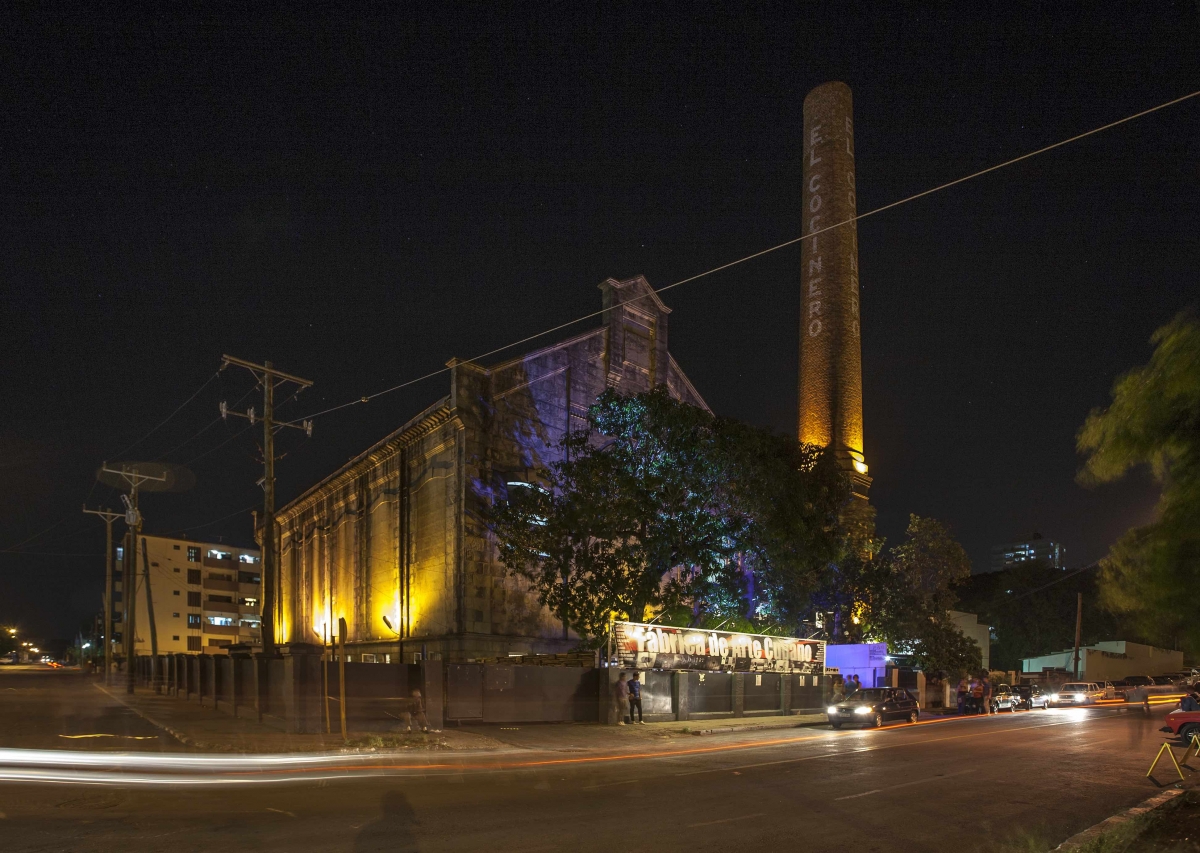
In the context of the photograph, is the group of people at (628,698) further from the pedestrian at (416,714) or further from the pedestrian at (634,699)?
the pedestrian at (416,714)

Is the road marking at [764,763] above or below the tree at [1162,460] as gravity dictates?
below

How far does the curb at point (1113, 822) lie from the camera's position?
9.08 m

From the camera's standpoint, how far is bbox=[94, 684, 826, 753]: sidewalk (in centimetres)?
1889

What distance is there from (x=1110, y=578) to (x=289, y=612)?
192ft

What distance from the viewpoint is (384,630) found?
43.4 m

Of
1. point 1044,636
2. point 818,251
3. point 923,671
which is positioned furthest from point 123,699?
point 1044,636

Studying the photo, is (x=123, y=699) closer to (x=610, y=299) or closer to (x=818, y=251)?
(x=610, y=299)

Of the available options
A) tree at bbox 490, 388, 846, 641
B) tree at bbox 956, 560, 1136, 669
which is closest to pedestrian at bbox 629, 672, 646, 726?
tree at bbox 490, 388, 846, 641

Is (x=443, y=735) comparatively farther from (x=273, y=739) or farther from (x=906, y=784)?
(x=906, y=784)

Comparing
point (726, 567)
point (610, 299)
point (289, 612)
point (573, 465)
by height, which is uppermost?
point (610, 299)

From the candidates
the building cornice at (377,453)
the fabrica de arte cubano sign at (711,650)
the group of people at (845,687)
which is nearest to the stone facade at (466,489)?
the building cornice at (377,453)

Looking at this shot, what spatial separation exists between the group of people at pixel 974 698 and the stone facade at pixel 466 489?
17.3 m

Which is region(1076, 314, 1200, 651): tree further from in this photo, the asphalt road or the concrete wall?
the concrete wall

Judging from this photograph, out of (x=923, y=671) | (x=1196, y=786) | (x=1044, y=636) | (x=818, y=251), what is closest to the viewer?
(x=1196, y=786)
